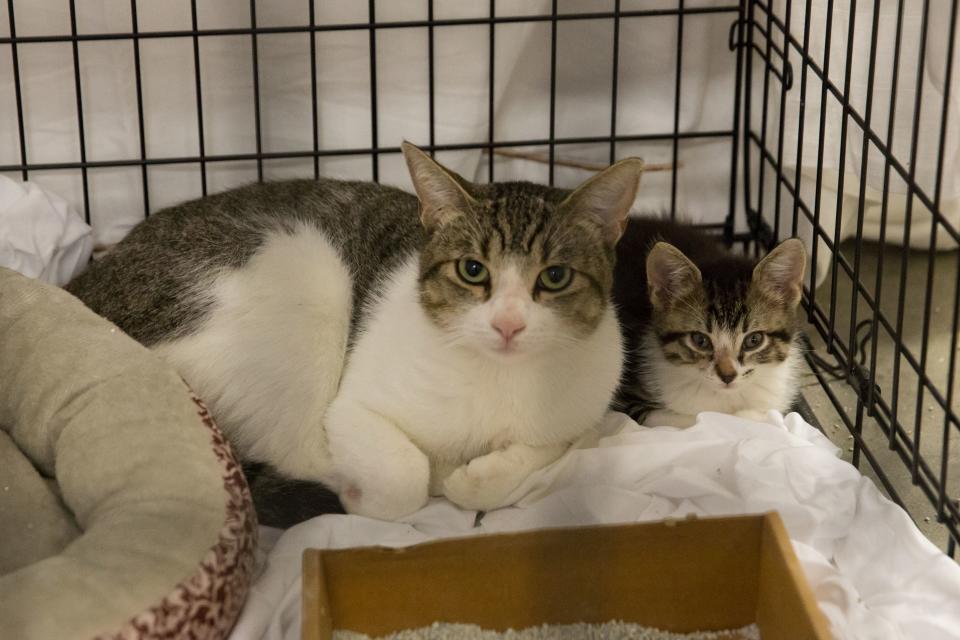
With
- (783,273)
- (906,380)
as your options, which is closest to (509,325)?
(783,273)

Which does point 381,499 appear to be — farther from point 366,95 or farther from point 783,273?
point 366,95

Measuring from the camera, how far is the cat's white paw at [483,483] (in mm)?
2000

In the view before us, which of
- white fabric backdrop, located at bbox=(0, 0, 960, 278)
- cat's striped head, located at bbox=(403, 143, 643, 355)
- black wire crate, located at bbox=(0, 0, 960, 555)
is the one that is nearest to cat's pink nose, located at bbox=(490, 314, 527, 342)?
cat's striped head, located at bbox=(403, 143, 643, 355)

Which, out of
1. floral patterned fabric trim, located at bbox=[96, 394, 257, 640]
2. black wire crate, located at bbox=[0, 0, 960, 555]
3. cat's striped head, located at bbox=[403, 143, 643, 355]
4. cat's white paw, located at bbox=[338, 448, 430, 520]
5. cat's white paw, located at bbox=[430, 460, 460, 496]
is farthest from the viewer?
black wire crate, located at bbox=[0, 0, 960, 555]

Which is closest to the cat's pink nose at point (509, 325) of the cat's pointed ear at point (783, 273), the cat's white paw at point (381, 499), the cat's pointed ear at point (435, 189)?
the cat's pointed ear at point (435, 189)

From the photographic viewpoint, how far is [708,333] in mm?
2172

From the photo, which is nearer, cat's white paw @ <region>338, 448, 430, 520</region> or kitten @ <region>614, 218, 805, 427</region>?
cat's white paw @ <region>338, 448, 430, 520</region>

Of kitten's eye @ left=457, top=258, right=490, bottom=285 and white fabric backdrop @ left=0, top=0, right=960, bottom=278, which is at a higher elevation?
white fabric backdrop @ left=0, top=0, right=960, bottom=278

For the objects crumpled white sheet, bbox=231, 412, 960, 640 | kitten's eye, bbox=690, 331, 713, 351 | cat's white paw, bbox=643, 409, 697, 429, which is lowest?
crumpled white sheet, bbox=231, 412, 960, 640

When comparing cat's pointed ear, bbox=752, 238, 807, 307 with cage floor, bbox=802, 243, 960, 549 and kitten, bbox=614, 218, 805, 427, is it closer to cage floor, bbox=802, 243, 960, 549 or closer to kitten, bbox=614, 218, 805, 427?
kitten, bbox=614, 218, 805, 427

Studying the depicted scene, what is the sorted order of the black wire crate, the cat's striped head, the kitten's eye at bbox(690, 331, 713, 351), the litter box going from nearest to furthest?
the litter box
the cat's striped head
the kitten's eye at bbox(690, 331, 713, 351)
the black wire crate

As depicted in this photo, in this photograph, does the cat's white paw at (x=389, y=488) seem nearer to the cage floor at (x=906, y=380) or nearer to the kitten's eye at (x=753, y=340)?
the kitten's eye at (x=753, y=340)

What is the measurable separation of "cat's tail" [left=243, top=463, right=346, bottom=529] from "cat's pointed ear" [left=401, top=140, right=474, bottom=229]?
48 cm

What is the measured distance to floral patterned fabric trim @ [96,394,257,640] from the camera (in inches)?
60.5
